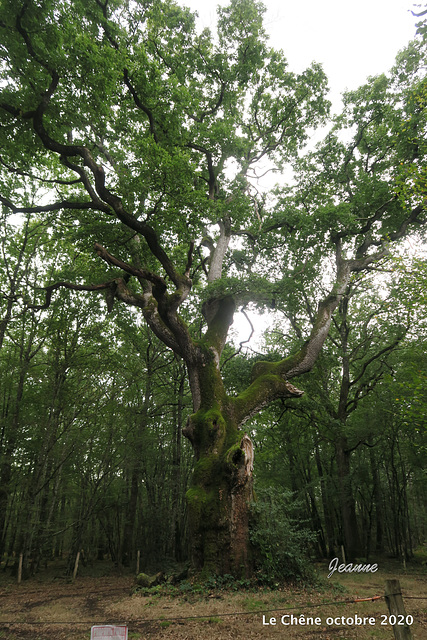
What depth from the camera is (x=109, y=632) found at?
2.75m

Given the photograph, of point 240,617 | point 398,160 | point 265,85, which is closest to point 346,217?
point 398,160

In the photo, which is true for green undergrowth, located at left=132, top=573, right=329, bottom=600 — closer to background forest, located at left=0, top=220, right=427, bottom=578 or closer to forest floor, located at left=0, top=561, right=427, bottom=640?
forest floor, located at left=0, top=561, right=427, bottom=640

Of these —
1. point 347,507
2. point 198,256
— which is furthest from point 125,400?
point 347,507

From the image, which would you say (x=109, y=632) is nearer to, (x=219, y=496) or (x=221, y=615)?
(x=221, y=615)

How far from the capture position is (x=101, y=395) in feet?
44.2

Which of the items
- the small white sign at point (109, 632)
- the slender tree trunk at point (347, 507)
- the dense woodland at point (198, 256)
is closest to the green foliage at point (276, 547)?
the dense woodland at point (198, 256)

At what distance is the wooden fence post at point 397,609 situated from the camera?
338 cm

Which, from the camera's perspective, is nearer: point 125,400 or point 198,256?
Answer: point 198,256

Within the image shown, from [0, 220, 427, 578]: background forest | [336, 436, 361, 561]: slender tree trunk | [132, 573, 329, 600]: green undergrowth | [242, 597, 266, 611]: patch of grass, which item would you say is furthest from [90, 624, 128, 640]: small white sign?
[336, 436, 361, 561]: slender tree trunk

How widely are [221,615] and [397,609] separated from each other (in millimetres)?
2595

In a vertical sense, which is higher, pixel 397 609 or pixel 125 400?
pixel 125 400

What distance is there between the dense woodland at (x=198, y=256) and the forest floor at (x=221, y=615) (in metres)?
0.93

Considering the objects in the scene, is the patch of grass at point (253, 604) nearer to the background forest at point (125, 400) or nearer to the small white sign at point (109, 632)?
the small white sign at point (109, 632)

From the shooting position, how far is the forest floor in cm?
463
